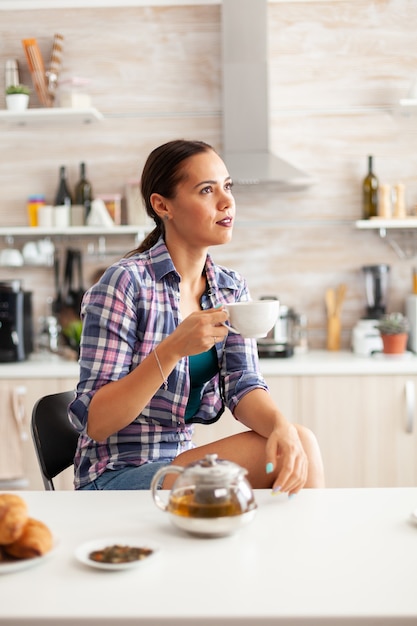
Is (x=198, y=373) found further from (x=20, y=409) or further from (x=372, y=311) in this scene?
(x=372, y=311)

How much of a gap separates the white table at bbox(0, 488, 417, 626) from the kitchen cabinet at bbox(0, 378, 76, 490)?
204 cm

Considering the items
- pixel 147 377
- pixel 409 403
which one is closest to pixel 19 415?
pixel 409 403

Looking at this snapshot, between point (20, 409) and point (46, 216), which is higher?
point (46, 216)

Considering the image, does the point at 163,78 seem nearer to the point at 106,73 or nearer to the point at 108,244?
the point at 106,73

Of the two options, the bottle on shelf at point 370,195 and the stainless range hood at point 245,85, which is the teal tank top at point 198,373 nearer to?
the stainless range hood at point 245,85

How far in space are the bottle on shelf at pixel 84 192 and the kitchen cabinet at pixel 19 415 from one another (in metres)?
0.88

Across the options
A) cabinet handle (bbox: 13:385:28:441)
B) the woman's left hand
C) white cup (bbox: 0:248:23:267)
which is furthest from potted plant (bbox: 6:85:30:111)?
the woman's left hand

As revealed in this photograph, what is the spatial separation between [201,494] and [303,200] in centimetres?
287

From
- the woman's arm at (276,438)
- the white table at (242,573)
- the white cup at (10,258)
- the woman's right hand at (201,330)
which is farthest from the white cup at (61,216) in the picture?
the white table at (242,573)

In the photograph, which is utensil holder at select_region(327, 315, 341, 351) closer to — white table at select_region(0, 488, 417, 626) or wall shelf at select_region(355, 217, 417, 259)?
wall shelf at select_region(355, 217, 417, 259)

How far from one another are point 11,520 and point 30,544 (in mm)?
43

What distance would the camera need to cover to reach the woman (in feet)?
5.03

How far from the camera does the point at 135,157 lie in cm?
383

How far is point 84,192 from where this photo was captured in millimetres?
3775
